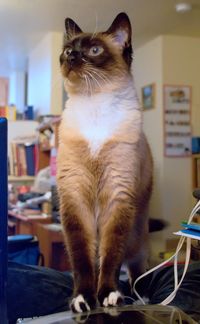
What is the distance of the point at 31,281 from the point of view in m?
0.96

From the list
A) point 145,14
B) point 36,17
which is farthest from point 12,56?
point 145,14

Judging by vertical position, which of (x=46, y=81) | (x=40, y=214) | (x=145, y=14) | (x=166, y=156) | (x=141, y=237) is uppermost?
(x=145, y=14)

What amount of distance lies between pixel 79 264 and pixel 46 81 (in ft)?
10.3

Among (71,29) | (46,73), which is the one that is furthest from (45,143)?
(71,29)

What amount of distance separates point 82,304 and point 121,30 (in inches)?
23.1

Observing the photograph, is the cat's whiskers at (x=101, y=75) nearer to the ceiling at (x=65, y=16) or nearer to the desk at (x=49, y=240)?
the desk at (x=49, y=240)

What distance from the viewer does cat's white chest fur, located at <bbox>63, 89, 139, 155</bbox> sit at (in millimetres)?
838

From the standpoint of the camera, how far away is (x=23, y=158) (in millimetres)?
3652

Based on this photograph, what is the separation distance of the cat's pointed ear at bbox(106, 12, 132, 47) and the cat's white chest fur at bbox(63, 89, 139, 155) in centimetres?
13

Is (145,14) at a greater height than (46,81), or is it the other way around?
(145,14)

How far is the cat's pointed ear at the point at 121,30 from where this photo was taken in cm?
89

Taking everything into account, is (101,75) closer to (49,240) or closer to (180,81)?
(49,240)

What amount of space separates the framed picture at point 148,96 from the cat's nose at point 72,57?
2.92 meters

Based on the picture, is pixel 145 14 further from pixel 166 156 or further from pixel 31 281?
pixel 31 281
